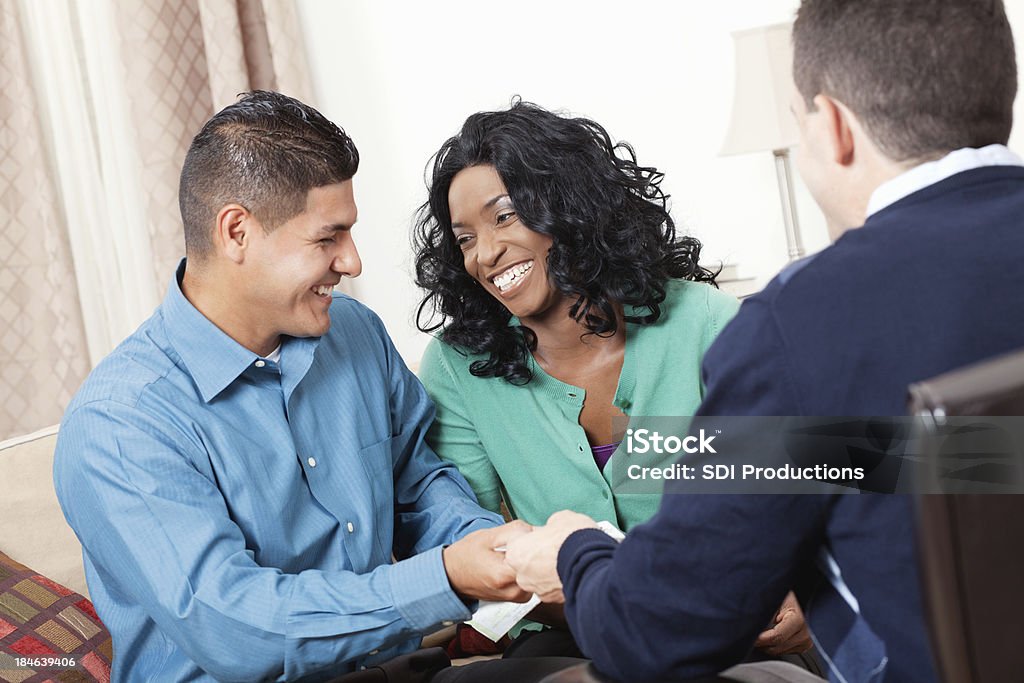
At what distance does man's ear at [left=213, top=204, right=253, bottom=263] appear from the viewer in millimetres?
1579

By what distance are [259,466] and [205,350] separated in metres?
0.18

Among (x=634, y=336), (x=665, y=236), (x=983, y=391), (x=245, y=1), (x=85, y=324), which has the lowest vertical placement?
(x=85, y=324)

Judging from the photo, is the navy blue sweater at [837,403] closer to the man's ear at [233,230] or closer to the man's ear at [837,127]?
the man's ear at [837,127]

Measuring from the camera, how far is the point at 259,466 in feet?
5.06

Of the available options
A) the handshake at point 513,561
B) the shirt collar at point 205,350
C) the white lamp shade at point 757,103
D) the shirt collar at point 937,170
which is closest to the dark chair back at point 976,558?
the shirt collar at point 937,170

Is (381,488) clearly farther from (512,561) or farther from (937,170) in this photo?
(937,170)

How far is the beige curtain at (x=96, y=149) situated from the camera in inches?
120

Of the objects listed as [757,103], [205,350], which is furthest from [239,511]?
[757,103]

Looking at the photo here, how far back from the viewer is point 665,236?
2076mm

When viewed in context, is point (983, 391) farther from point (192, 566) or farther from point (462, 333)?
point (462, 333)

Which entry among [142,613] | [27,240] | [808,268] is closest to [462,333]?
[142,613]

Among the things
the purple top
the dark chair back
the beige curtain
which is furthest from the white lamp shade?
the dark chair back

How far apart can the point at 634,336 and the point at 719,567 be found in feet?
3.34

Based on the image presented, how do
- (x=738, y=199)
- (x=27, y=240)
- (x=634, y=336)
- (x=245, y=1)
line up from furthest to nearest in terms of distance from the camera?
(x=738, y=199) < (x=245, y=1) < (x=27, y=240) < (x=634, y=336)
